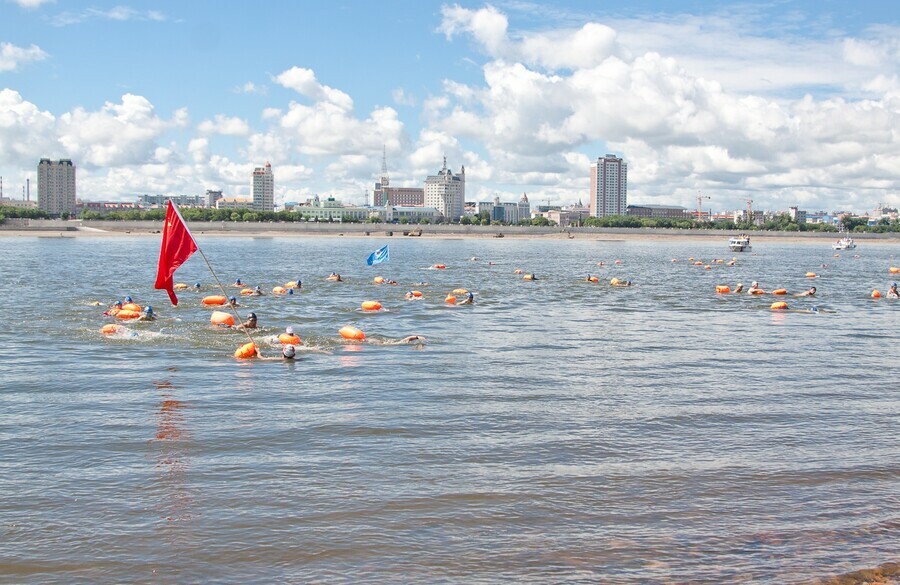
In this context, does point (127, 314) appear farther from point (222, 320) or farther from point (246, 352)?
point (246, 352)

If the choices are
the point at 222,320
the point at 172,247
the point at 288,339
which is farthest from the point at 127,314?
the point at 172,247

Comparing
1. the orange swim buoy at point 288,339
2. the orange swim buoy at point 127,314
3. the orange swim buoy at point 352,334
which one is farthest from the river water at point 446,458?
the orange swim buoy at point 127,314

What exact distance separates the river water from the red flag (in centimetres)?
265

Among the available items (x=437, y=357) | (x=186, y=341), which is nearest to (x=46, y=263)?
(x=186, y=341)

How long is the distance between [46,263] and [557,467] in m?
77.0

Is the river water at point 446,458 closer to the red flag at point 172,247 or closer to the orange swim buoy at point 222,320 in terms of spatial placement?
the orange swim buoy at point 222,320

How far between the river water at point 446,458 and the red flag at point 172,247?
265 centimetres

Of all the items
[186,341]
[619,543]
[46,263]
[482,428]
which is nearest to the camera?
[619,543]

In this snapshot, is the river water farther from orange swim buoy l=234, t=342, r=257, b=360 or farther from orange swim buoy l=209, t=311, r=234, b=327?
orange swim buoy l=209, t=311, r=234, b=327

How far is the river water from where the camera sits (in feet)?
36.7

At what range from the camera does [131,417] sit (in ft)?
60.1

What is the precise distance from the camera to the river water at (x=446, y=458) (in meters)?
11.2

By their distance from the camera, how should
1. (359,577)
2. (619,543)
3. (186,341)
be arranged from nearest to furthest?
(359,577) < (619,543) < (186,341)

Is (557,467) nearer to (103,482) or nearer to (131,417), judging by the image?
(103,482)
